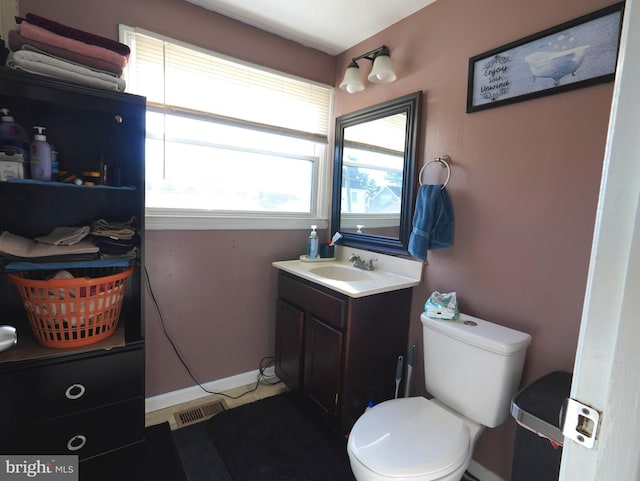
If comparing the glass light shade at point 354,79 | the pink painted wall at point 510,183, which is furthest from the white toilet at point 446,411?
the glass light shade at point 354,79

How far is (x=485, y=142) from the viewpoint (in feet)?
4.91

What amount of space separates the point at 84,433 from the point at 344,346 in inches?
46.6

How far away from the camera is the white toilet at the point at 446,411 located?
109cm

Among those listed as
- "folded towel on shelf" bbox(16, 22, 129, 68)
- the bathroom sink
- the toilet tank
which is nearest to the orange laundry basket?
"folded towel on shelf" bbox(16, 22, 129, 68)

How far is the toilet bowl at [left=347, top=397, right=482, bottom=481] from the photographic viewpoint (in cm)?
106

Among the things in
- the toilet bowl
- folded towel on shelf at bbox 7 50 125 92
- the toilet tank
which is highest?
folded towel on shelf at bbox 7 50 125 92

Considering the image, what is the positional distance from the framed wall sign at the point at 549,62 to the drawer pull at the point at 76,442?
228 cm

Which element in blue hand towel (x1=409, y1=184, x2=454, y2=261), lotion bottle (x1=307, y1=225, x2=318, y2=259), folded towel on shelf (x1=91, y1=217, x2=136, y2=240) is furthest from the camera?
lotion bottle (x1=307, y1=225, x2=318, y2=259)

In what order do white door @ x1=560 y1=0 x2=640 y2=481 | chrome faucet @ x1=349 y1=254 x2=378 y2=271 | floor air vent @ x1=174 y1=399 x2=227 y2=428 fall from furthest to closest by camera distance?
chrome faucet @ x1=349 y1=254 x2=378 y2=271 < floor air vent @ x1=174 y1=399 x2=227 y2=428 < white door @ x1=560 y1=0 x2=640 y2=481

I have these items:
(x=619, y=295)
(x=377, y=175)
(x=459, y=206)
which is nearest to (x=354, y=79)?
(x=377, y=175)

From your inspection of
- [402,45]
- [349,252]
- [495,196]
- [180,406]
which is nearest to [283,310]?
[349,252]

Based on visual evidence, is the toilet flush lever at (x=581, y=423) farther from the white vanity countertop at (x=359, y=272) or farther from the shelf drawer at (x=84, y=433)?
the shelf drawer at (x=84, y=433)

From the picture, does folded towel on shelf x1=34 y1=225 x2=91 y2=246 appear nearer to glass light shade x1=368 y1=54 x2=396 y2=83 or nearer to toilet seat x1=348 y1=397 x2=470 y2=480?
toilet seat x1=348 y1=397 x2=470 y2=480

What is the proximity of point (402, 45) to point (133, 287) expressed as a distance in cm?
206
